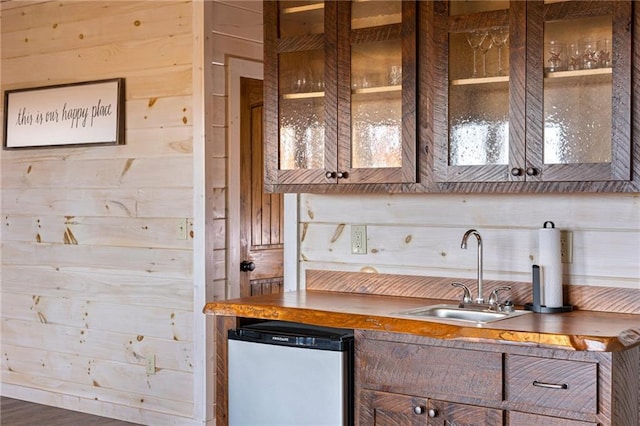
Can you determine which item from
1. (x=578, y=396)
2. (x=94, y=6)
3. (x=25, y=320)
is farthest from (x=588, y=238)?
(x=25, y=320)

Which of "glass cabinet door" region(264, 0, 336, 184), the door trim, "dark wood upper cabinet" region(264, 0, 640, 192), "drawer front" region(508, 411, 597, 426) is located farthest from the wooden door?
"drawer front" region(508, 411, 597, 426)

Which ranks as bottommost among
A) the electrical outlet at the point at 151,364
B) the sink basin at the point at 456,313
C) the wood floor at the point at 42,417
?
the wood floor at the point at 42,417

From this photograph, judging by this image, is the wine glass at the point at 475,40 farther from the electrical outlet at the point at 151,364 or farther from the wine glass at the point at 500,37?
the electrical outlet at the point at 151,364

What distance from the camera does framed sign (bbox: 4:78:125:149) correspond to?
482 cm

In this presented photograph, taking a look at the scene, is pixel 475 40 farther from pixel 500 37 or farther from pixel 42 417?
pixel 42 417

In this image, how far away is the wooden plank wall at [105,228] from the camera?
15.1 ft

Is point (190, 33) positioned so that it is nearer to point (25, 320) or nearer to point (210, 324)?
point (210, 324)

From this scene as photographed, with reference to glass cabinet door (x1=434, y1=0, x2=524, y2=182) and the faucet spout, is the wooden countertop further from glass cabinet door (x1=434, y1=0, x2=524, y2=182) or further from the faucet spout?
glass cabinet door (x1=434, y1=0, x2=524, y2=182)

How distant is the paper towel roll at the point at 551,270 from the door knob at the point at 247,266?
221 cm

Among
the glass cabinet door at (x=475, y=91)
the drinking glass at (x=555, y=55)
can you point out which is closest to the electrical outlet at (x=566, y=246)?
the glass cabinet door at (x=475, y=91)

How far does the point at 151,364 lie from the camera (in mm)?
4734

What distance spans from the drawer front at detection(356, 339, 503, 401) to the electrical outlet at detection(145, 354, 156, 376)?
1885 millimetres

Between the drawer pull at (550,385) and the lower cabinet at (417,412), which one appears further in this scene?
the lower cabinet at (417,412)

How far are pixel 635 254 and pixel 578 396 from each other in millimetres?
740
